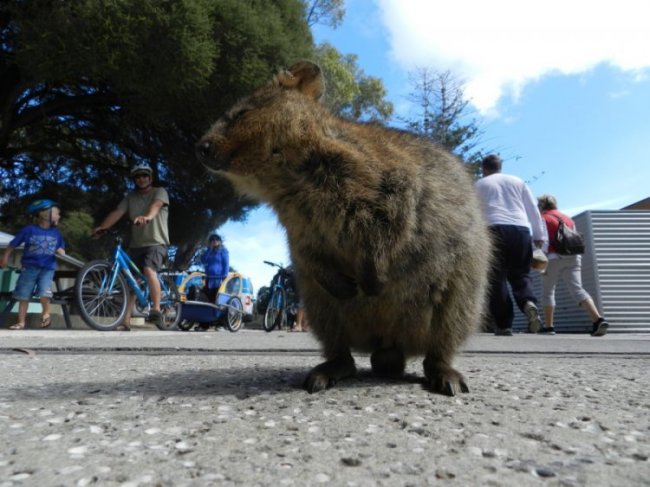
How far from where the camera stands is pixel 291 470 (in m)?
1.14

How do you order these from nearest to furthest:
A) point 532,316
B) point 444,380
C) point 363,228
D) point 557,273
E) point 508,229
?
point 363,228 → point 444,380 → point 508,229 → point 532,316 → point 557,273

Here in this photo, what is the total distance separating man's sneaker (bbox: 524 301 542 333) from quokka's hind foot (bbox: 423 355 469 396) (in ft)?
17.6

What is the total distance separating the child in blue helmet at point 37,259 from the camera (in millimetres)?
8305

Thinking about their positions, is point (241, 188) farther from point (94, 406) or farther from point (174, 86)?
point (174, 86)

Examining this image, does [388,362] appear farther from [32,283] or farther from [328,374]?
[32,283]

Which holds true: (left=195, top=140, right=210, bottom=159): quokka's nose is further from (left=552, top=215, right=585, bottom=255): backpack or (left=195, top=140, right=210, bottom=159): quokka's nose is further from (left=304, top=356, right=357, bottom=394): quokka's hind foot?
(left=552, top=215, right=585, bottom=255): backpack

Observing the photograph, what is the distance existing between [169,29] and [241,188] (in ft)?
29.6

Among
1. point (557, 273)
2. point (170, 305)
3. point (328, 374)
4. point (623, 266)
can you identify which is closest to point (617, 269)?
point (623, 266)

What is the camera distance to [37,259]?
8398 mm

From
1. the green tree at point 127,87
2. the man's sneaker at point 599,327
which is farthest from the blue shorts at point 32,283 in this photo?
the man's sneaker at point 599,327

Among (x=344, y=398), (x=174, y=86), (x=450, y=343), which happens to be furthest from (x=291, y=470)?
(x=174, y=86)

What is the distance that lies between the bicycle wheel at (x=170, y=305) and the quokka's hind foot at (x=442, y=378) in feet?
27.1

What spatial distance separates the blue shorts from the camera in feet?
27.2

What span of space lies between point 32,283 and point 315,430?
26.9ft
